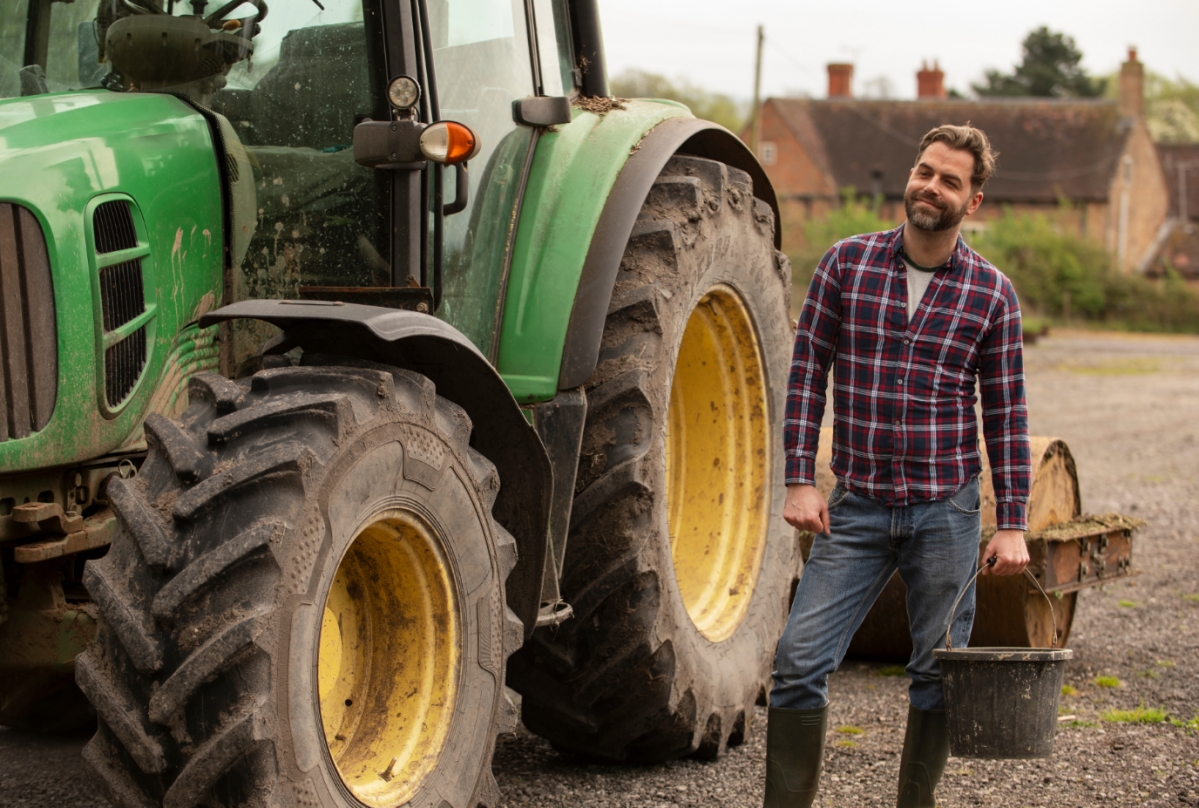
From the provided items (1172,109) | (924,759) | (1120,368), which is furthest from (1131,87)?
(924,759)

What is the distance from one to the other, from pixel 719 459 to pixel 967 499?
4.27ft

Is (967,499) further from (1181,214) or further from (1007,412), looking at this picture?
(1181,214)

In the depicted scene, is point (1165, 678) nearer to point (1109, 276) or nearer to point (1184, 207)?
point (1109, 276)

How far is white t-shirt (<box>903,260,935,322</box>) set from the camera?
3.37m

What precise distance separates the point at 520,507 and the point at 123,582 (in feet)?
3.76

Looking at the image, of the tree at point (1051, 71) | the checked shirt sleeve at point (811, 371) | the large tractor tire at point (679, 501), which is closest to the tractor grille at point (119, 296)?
the large tractor tire at point (679, 501)

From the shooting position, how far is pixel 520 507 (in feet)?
11.1

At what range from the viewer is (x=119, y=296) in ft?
9.71

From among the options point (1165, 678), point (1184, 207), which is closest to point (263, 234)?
point (1165, 678)

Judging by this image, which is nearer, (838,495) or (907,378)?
(907,378)

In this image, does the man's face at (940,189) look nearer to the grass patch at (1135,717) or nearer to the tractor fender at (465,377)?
the tractor fender at (465,377)

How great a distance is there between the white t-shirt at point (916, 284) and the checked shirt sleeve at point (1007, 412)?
0.19 m

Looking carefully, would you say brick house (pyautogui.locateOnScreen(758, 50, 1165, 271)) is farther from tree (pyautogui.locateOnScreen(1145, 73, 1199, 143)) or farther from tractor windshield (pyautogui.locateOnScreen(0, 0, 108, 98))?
tractor windshield (pyautogui.locateOnScreen(0, 0, 108, 98))

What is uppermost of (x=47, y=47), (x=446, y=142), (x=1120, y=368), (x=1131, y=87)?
(x=47, y=47)
